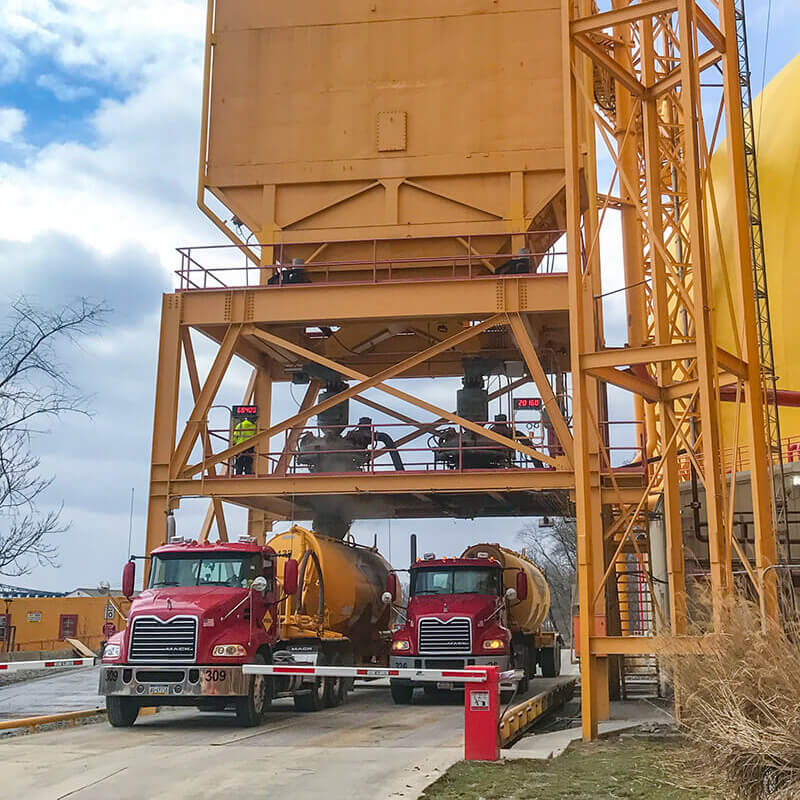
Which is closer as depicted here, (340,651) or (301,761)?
(301,761)

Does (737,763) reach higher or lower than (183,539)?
lower

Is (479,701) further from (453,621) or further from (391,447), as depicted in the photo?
(391,447)

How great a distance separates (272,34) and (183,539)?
41.7ft

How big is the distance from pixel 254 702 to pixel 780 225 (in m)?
21.1

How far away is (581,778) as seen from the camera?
987 centimetres

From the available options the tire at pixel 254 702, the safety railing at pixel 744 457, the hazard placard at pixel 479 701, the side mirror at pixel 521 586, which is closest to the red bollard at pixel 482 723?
the hazard placard at pixel 479 701

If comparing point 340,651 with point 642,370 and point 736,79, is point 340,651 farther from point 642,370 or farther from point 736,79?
point 736,79

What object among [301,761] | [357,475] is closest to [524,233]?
[357,475]

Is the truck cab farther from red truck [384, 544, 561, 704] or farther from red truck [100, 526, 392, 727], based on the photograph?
red truck [100, 526, 392, 727]

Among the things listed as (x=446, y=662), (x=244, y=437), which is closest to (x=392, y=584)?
(x=446, y=662)

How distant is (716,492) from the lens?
1338 centimetres

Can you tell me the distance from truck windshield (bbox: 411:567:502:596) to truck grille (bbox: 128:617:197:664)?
6466mm

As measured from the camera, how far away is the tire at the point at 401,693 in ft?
63.5

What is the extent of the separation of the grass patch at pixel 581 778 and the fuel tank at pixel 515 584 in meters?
10.2
